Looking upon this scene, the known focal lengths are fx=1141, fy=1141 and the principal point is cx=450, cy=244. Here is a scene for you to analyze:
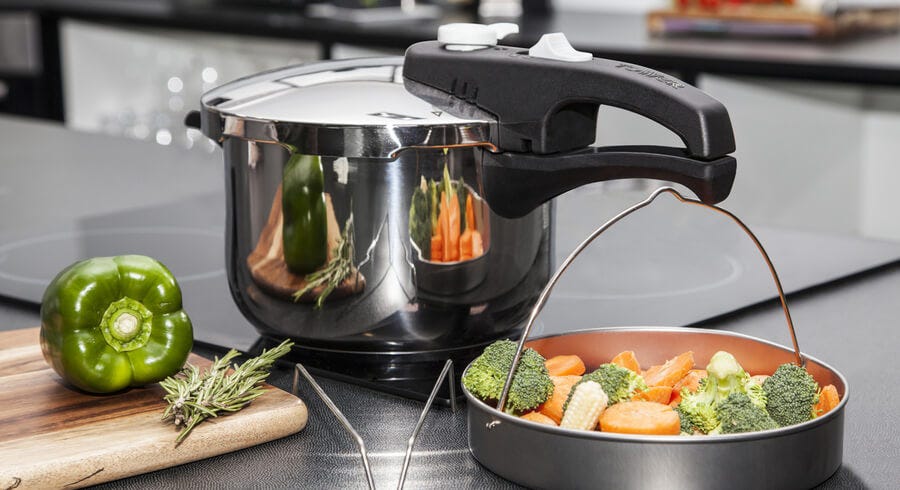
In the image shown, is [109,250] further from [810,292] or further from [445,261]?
[810,292]

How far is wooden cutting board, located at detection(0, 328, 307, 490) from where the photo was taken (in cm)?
72

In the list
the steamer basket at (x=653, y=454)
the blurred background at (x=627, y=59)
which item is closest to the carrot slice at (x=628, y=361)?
the steamer basket at (x=653, y=454)

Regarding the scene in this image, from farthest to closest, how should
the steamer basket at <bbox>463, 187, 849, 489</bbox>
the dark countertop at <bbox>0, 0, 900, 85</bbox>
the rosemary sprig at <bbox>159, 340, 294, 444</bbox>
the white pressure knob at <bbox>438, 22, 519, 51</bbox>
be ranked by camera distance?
the dark countertop at <bbox>0, 0, 900, 85</bbox> < the white pressure knob at <bbox>438, 22, 519, 51</bbox> < the rosemary sprig at <bbox>159, 340, 294, 444</bbox> < the steamer basket at <bbox>463, 187, 849, 489</bbox>

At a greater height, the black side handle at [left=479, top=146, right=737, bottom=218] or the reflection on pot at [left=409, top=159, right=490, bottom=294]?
the black side handle at [left=479, top=146, right=737, bottom=218]

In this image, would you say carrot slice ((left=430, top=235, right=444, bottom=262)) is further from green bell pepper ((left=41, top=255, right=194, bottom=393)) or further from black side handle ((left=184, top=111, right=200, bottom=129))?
black side handle ((left=184, top=111, right=200, bottom=129))

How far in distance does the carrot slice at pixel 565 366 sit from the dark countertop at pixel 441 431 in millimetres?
77

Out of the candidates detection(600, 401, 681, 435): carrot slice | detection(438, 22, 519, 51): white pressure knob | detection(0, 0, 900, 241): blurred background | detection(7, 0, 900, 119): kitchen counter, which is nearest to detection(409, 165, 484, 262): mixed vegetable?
detection(438, 22, 519, 51): white pressure knob

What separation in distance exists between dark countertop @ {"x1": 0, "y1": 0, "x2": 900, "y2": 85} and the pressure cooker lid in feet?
5.37

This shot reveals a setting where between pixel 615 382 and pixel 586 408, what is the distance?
3cm

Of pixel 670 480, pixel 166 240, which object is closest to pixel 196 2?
pixel 166 240

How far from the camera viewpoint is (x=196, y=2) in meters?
3.71

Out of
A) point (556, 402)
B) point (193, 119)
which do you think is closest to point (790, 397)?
point (556, 402)

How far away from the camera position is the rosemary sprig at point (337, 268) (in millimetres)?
861

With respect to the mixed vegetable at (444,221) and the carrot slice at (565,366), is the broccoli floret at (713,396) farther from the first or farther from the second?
the mixed vegetable at (444,221)
